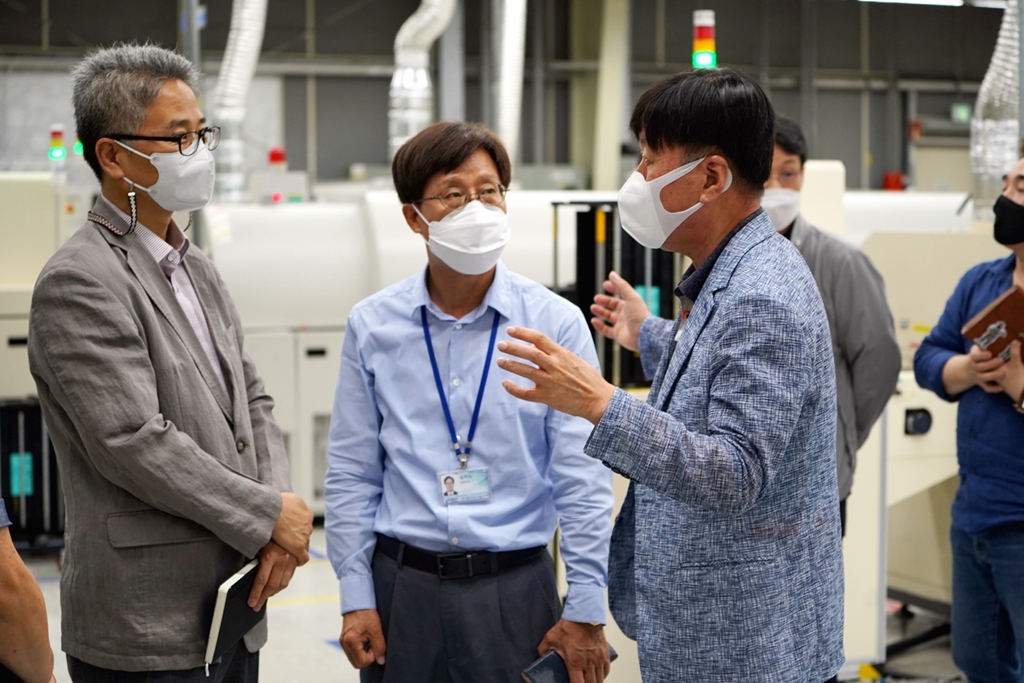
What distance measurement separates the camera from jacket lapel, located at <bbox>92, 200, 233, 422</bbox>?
69.1 inches

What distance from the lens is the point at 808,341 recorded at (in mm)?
1373

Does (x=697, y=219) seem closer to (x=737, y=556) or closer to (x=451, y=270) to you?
(x=737, y=556)

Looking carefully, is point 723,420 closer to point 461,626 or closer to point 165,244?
point 461,626

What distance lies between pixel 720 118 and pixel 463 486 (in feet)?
2.59

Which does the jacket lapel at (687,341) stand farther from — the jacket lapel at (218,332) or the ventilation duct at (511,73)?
the ventilation duct at (511,73)

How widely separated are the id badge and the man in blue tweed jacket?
15.0 inches

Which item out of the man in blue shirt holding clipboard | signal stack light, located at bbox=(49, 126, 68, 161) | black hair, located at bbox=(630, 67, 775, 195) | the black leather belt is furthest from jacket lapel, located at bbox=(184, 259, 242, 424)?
signal stack light, located at bbox=(49, 126, 68, 161)

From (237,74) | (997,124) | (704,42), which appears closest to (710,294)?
(704,42)

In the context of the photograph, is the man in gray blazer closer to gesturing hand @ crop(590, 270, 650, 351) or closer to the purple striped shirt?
the purple striped shirt

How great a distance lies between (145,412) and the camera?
5.44ft

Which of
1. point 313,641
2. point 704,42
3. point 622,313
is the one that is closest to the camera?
point 622,313

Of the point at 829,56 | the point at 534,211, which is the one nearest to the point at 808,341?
the point at 534,211

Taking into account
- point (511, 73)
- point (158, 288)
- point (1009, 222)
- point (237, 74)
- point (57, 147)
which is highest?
point (511, 73)

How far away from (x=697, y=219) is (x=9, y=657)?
106 cm
